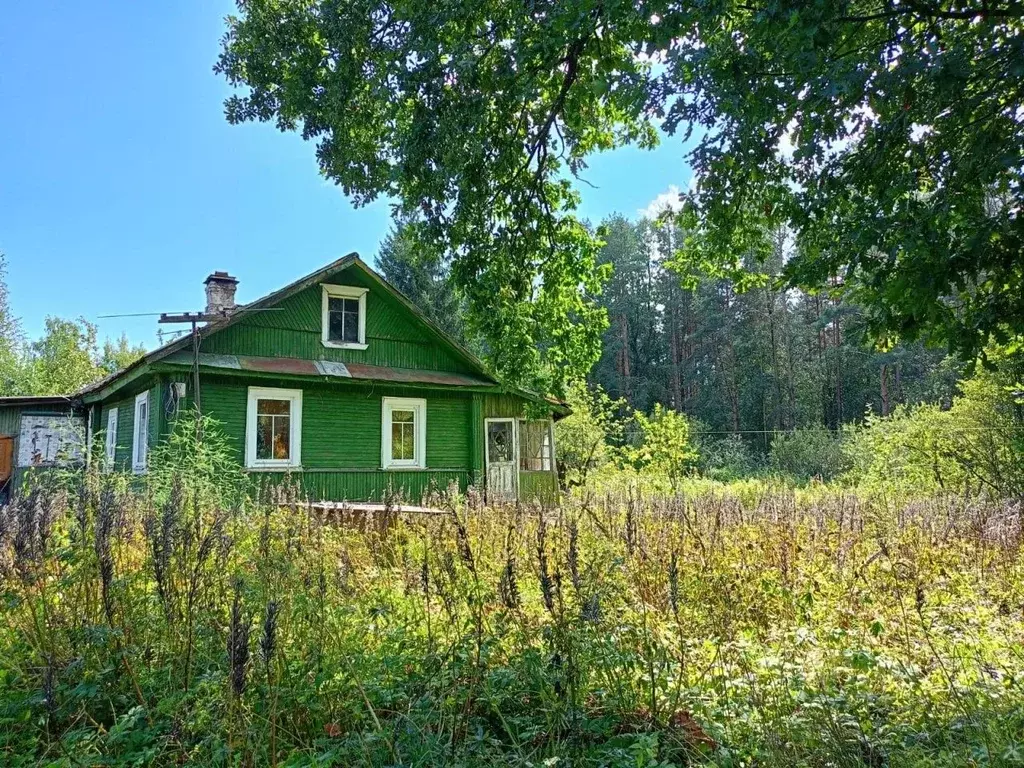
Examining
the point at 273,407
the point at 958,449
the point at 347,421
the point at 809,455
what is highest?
the point at 273,407

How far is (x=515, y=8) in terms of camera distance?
5.02 metres

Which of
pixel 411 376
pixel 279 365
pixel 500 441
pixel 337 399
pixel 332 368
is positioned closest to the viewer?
pixel 279 365

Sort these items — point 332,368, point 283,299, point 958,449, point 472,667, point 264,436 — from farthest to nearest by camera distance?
Answer: point 283,299 → point 332,368 → point 264,436 → point 958,449 → point 472,667

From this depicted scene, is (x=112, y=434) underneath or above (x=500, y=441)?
above

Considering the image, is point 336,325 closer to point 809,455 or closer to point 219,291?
point 219,291

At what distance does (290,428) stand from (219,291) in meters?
4.24

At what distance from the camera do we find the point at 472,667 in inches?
101

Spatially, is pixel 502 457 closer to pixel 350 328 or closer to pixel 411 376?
pixel 411 376

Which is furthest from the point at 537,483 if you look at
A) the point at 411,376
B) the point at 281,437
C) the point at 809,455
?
the point at 809,455

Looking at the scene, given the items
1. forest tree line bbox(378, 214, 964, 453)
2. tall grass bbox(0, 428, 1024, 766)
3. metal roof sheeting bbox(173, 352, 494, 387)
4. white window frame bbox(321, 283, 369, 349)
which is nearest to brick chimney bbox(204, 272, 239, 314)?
white window frame bbox(321, 283, 369, 349)

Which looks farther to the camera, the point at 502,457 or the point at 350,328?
the point at 502,457

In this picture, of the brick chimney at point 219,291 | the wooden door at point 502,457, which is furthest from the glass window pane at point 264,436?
the wooden door at point 502,457

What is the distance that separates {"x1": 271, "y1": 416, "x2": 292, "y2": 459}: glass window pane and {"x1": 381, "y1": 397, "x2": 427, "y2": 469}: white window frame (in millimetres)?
2054

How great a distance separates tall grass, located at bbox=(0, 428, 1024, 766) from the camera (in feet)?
7.25
